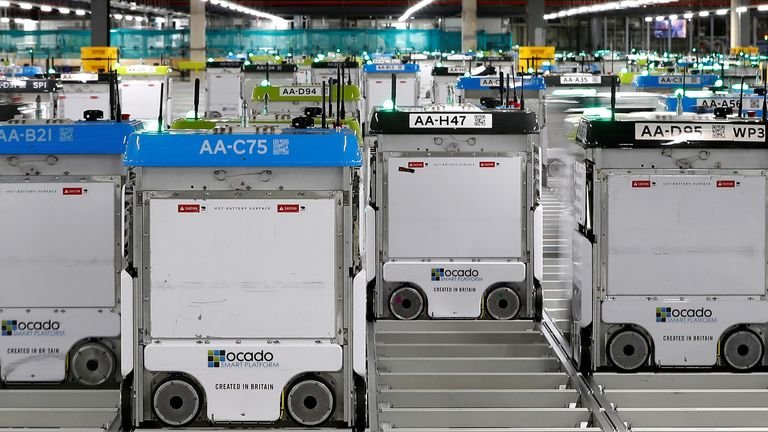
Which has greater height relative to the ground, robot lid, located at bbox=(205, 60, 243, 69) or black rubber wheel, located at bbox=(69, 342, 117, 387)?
robot lid, located at bbox=(205, 60, 243, 69)

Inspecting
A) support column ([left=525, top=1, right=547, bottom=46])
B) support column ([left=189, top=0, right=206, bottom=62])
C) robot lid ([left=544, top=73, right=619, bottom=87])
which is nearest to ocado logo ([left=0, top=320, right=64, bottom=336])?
robot lid ([left=544, top=73, right=619, bottom=87])

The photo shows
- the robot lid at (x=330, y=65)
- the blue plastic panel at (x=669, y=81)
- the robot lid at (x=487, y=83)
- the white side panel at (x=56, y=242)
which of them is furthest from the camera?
the robot lid at (x=330, y=65)

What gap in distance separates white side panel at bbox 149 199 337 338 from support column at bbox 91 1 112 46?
2701 cm

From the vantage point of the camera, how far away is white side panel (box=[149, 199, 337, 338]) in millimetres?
5699

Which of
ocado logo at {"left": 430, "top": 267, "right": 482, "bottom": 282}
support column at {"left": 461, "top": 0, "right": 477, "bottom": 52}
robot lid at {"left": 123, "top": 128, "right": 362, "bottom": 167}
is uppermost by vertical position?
support column at {"left": 461, "top": 0, "right": 477, "bottom": 52}

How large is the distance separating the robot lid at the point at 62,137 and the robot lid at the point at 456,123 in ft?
7.54

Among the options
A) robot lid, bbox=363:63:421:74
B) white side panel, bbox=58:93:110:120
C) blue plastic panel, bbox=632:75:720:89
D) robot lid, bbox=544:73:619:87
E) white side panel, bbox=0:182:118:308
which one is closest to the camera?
white side panel, bbox=0:182:118:308

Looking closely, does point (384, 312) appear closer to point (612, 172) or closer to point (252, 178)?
point (612, 172)

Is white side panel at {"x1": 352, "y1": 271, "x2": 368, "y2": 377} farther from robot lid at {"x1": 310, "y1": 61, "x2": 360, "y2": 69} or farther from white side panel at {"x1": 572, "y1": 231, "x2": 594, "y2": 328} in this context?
robot lid at {"x1": 310, "y1": 61, "x2": 360, "y2": 69}

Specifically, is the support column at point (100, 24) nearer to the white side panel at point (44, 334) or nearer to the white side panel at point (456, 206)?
the white side panel at point (456, 206)

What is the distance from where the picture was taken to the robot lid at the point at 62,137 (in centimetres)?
670

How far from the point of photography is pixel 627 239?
7.29m

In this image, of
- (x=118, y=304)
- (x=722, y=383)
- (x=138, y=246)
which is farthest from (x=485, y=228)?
(x=138, y=246)

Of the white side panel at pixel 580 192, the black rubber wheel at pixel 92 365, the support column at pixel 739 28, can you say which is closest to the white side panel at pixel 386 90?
the white side panel at pixel 580 192
